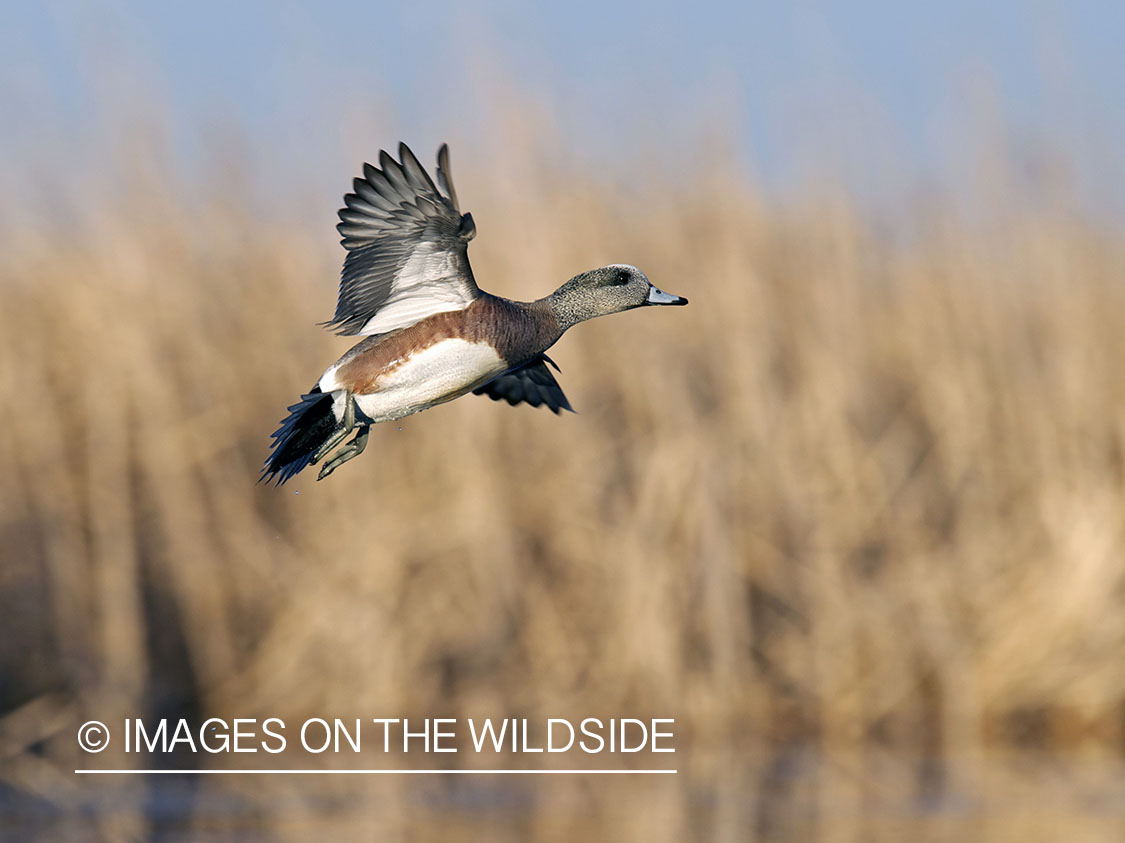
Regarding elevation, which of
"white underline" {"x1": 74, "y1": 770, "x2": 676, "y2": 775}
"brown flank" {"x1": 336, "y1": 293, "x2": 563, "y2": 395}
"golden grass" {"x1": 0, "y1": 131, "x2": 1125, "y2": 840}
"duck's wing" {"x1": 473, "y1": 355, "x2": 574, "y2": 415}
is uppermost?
"golden grass" {"x1": 0, "y1": 131, "x2": 1125, "y2": 840}

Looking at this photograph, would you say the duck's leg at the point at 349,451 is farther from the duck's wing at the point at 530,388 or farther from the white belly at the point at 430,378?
the duck's wing at the point at 530,388

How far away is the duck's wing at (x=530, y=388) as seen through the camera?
77.2 inches

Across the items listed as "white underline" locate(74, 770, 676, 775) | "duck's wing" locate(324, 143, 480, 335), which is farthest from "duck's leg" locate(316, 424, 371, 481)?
"white underline" locate(74, 770, 676, 775)

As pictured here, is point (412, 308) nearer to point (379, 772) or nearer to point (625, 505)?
point (625, 505)

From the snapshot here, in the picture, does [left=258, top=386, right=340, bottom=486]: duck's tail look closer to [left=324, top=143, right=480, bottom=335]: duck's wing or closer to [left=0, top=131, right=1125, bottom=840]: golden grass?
[left=324, top=143, right=480, bottom=335]: duck's wing

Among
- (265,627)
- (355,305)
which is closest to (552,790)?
(265,627)

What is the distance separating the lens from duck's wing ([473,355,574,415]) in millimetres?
1962

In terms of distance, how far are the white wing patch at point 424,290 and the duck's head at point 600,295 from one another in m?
0.10

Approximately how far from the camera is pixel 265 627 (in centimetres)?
530

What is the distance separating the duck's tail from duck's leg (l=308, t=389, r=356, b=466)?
0.4 inches

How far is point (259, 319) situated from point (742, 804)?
211cm

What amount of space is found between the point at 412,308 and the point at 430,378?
0.12 meters
